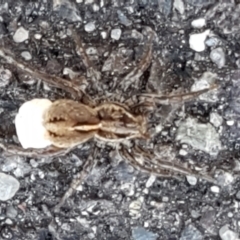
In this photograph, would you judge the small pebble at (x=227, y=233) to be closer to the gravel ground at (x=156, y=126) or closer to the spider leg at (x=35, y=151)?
the gravel ground at (x=156, y=126)

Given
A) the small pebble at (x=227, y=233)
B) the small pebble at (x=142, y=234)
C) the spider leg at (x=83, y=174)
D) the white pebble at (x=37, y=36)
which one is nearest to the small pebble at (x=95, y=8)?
the white pebble at (x=37, y=36)

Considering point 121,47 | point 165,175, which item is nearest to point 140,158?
point 165,175

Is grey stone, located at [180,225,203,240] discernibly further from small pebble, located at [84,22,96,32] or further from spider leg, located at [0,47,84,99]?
small pebble, located at [84,22,96,32]

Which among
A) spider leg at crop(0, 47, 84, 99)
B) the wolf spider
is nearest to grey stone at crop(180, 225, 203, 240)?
the wolf spider

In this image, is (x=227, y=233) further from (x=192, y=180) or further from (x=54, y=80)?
(x=54, y=80)

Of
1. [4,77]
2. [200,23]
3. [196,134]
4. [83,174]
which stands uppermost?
[200,23]

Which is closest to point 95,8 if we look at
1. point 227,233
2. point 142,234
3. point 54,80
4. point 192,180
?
point 54,80
